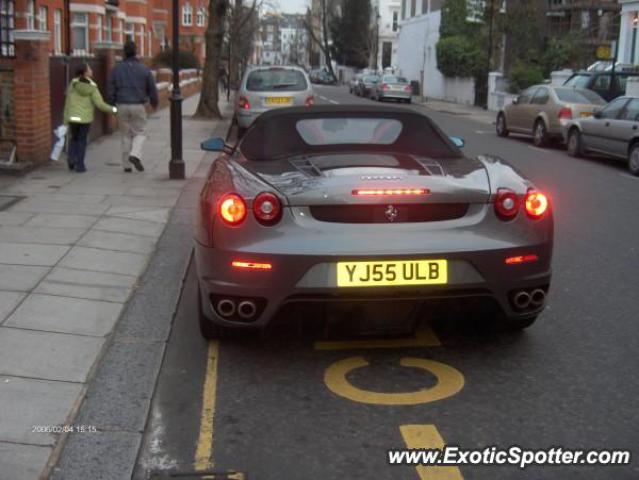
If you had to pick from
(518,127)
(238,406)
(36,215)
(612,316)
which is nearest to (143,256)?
(36,215)

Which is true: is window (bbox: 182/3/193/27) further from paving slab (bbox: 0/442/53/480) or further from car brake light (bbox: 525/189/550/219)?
paving slab (bbox: 0/442/53/480)

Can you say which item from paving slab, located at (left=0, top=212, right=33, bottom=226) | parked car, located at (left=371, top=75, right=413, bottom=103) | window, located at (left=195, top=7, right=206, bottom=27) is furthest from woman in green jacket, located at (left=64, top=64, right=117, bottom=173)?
window, located at (left=195, top=7, right=206, bottom=27)

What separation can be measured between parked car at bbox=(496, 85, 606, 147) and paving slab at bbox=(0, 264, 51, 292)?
595 inches

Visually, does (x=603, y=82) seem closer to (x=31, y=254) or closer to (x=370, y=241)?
(x=31, y=254)

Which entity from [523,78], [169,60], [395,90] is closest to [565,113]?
[523,78]

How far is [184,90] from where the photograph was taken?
130 ft

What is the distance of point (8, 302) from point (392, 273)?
2773 mm

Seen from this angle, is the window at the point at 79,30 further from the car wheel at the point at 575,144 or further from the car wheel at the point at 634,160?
the car wheel at the point at 634,160

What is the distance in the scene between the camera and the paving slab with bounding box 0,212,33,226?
8375 millimetres

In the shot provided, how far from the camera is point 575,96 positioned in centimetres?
2033

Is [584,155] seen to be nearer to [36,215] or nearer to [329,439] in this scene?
[36,215]

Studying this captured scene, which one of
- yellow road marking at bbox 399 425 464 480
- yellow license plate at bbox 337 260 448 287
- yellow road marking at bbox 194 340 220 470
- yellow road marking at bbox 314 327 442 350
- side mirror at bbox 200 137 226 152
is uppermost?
side mirror at bbox 200 137 226 152

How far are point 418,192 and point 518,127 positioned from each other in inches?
734

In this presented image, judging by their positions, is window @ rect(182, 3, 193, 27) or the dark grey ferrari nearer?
the dark grey ferrari
